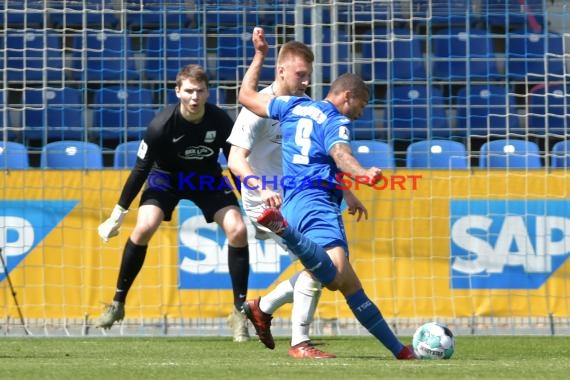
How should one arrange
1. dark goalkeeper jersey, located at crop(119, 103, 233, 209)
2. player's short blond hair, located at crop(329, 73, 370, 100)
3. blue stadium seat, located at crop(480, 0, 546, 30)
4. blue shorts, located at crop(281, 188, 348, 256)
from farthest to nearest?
blue stadium seat, located at crop(480, 0, 546, 30) → dark goalkeeper jersey, located at crop(119, 103, 233, 209) → player's short blond hair, located at crop(329, 73, 370, 100) → blue shorts, located at crop(281, 188, 348, 256)

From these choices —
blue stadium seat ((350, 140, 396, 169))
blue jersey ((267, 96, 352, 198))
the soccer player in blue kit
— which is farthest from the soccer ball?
blue stadium seat ((350, 140, 396, 169))

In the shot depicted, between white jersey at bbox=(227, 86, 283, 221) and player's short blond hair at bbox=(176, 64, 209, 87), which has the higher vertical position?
player's short blond hair at bbox=(176, 64, 209, 87)

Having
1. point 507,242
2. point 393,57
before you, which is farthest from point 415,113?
point 507,242

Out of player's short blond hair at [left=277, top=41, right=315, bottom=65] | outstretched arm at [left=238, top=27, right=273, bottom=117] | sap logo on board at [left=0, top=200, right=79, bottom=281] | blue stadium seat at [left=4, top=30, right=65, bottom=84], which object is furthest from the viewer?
blue stadium seat at [left=4, top=30, right=65, bottom=84]

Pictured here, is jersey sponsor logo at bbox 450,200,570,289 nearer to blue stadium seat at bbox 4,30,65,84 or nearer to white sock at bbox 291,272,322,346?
white sock at bbox 291,272,322,346

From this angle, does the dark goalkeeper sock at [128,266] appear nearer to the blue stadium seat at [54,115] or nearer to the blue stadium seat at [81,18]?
the blue stadium seat at [54,115]

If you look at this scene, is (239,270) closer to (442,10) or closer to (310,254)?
(310,254)

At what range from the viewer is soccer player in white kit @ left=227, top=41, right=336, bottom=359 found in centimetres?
671

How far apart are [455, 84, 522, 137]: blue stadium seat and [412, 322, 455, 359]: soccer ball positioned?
414 cm

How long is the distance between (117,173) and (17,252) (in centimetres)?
98

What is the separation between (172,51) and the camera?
11.3 metres

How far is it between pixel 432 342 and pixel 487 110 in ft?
15.9

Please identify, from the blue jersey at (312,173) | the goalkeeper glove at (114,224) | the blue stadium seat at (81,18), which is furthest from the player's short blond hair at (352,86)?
the blue stadium seat at (81,18)

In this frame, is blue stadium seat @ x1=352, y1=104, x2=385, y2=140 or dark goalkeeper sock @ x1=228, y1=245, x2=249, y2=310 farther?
blue stadium seat @ x1=352, y1=104, x2=385, y2=140
